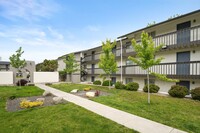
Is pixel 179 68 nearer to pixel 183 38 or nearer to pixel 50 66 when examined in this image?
pixel 183 38

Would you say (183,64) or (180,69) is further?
(180,69)

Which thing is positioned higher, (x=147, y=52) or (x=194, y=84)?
(x=147, y=52)

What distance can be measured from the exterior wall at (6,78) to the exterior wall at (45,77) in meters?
5.04

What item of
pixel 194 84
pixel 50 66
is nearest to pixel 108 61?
pixel 194 84

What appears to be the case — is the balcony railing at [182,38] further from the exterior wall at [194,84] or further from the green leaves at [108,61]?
the green leaves at [108,61]

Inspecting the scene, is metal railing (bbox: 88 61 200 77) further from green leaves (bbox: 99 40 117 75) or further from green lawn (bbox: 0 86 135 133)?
green lawn (bbox: 0 86 135 133)

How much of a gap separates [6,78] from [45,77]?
8278 millimetres

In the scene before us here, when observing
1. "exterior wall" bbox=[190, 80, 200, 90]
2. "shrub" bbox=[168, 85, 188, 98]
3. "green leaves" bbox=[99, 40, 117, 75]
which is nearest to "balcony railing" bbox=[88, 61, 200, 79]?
"exterior wall" bbox=[190, 80, 200, 90]

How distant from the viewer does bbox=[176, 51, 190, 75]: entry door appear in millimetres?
13295

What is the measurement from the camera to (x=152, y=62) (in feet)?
33.1

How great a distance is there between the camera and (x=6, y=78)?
30156mm

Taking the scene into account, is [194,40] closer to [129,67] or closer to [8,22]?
[129,67]

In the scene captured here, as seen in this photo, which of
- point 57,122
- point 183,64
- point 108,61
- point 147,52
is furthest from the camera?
point 108,61

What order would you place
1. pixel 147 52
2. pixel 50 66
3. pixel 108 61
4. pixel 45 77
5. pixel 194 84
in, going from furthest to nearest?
pixel 50 66 → pixel 45 77 → pixel 108 61 → pixel 194 84 → pixel 147 52
